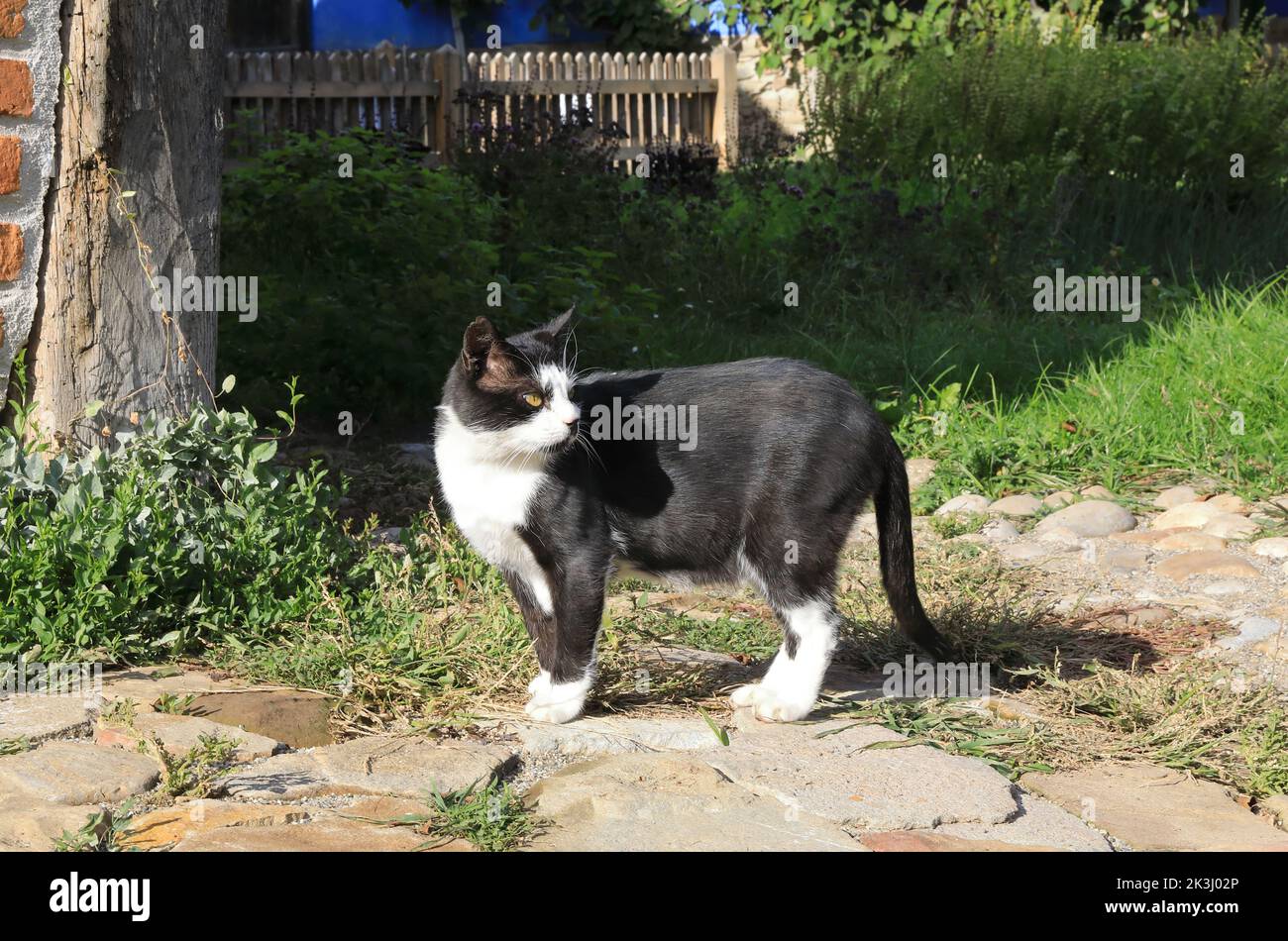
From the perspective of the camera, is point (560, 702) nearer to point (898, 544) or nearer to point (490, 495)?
point (490, 495)

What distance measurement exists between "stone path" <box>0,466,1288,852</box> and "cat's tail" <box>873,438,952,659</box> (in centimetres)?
28

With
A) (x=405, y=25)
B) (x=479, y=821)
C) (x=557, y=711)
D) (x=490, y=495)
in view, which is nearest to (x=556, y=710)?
(x=557, y=711)

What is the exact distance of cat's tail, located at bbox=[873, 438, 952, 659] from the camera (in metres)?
3.60

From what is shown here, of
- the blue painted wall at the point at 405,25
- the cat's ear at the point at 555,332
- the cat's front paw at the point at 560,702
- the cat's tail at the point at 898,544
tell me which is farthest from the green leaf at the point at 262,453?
the blue painted wall at the point at 405,25

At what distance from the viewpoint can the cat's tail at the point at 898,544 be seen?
3.60 m

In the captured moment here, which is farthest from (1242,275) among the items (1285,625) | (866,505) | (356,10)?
(356,10)

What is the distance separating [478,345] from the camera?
3338mm

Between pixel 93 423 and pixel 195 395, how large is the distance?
35 centimetres

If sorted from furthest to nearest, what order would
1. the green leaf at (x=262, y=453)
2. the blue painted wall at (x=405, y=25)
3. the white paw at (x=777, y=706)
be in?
the blue painted wall at (x=405, y=25)
the green leaf at (x=262, y=453)
the white paw at (x=777, y=706)

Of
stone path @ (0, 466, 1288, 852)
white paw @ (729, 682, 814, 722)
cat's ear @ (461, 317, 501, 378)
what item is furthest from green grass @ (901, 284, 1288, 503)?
cat's ear @ (461, 317, 501, 378)

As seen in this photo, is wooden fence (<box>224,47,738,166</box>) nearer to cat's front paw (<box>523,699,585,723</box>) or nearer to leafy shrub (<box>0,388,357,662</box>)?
leafy shrub (<box>0,388,357,662</box>)

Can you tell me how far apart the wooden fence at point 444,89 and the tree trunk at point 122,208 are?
22.4 ft

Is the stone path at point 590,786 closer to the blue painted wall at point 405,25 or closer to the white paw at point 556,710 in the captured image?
the white paw at point 556,710

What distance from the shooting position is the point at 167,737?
2951 mm
